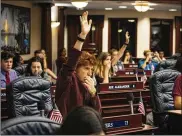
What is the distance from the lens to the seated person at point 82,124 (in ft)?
5.43

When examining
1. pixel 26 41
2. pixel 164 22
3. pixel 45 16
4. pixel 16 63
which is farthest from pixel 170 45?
pixel 16 63

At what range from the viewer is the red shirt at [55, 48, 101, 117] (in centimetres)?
305

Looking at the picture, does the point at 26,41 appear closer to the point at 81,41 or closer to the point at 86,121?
the point at 81,41

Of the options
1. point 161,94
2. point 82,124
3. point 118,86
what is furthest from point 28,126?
point 118,86

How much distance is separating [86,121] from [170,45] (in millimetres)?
17873

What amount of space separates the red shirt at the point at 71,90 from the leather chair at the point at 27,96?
133 centimetres

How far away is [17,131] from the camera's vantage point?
2.03 metres

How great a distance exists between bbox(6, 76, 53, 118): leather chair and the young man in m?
1.31

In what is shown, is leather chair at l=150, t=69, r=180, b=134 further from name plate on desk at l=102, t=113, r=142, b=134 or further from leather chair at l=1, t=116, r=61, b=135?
leather chair at l=1, t=116, r=61, b=135

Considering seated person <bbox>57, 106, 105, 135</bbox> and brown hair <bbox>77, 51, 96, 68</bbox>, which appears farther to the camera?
brown hair <bbox>77, 51, 96, 68</bbox>

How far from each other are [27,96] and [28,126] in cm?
259

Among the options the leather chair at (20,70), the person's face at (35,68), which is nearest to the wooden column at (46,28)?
the leather chair at (20,70)

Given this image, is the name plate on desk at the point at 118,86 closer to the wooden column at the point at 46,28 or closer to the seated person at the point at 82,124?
the seated person at the point at 82,124

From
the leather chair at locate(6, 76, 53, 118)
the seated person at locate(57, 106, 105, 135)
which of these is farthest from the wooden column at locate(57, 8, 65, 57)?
the seated person at locate(57, 106, 105, 135)
